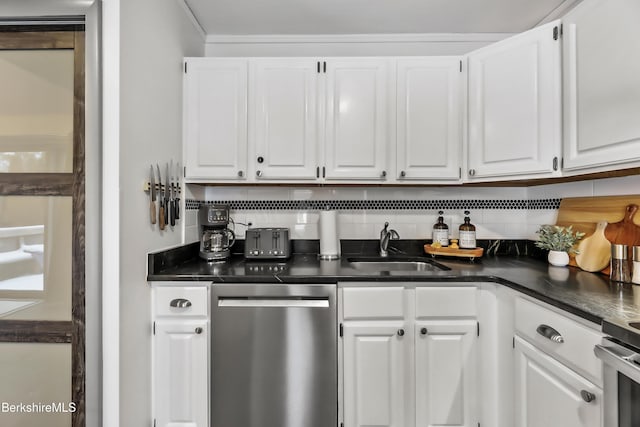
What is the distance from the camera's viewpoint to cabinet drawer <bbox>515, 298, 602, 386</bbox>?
101cm

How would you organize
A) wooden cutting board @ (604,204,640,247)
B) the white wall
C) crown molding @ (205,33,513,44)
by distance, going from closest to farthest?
the white wall < wooden cutting board @ (604,204,640,247) < crown molding @ (205,33,513,44)

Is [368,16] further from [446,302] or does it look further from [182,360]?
[182,360]

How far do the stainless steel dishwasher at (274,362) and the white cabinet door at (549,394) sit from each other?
81 centimetres

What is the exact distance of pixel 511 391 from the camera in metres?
1.44

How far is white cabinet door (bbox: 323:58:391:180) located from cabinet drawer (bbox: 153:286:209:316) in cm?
98

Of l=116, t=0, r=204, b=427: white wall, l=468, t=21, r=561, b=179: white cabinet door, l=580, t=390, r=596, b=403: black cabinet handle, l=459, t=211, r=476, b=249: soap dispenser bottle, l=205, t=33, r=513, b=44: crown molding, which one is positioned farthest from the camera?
l=205, t=33, r=513, b=44: crown molding

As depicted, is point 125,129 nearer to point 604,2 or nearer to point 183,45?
point 183,45

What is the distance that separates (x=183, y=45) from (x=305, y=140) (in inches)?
37.0

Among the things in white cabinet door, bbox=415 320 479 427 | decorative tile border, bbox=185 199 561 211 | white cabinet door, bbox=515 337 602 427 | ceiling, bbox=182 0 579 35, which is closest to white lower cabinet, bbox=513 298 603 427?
white cabinet door, bbox=515 337 602 427

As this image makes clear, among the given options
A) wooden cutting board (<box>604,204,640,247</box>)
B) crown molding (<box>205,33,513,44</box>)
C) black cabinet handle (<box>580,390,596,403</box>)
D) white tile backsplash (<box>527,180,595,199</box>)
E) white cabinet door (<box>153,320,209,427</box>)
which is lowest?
white cabinet door (<box>153,320,209,427</box>)

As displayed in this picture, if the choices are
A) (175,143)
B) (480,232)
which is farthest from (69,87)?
(480,232)

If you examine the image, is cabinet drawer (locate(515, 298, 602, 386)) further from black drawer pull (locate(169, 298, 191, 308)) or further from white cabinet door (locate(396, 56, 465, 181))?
black drawer pull (locate(169, 298, 191, 308))

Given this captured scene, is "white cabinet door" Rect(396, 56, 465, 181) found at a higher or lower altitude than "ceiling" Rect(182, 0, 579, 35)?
lower

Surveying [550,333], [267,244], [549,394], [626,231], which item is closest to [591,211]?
[626,231]
